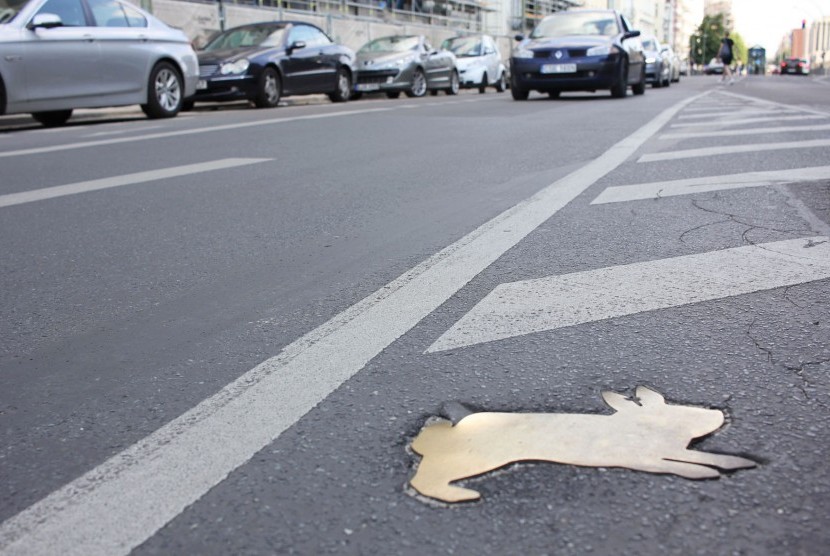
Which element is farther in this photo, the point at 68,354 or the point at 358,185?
the point at 358,185

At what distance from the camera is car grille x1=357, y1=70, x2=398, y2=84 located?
61.6 ft

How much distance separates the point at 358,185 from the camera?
5.41m

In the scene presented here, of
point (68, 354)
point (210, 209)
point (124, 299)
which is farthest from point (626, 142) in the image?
point (68, 354)

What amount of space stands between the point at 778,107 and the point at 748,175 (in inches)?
321

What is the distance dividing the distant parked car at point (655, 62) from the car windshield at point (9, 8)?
58.0 feet

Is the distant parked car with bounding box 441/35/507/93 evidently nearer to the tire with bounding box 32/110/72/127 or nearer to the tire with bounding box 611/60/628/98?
the tire with bounding box 611/60/628/98

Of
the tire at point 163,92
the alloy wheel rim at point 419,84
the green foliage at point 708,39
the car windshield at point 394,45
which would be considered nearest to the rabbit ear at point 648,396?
the tire at point 163,92

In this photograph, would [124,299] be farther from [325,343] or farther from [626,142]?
[626,142]

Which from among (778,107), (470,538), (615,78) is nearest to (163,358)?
(470,538)

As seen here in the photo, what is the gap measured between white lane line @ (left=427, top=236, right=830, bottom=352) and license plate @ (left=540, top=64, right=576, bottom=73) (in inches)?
498

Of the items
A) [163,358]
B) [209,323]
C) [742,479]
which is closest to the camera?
[742,479]

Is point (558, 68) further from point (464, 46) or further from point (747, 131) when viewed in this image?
point (464, 46)

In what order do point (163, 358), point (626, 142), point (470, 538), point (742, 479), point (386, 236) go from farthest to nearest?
1. point (626, 142)
2. point (386, 236)
3. point (163, 358)
4. point (742, 479)
5. point (470, 538)

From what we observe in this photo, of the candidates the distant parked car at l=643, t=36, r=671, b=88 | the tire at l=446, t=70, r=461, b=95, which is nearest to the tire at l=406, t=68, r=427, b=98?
the tire at l=446, t=70, r=461, b=95
